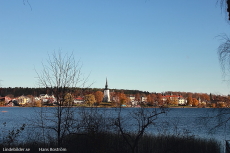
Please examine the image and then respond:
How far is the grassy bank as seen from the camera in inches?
328

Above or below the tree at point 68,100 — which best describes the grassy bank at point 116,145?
below

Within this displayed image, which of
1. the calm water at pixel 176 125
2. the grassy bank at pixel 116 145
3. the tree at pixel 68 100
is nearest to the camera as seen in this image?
the grassy bank at pixel 116 145

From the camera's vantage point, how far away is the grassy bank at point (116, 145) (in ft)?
27.3

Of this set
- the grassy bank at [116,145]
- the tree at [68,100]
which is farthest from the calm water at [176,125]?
the tree at [68,100]

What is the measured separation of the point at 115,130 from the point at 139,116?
2.38m

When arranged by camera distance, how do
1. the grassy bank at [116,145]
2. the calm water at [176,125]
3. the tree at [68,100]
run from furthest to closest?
the calm water at [176,125], the tree at [68,100], the grassy bank at [116,145]

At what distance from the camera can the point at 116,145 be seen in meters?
10.4

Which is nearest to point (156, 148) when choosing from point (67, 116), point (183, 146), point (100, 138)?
point (183, 146)

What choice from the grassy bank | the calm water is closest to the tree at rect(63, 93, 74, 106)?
the calm water

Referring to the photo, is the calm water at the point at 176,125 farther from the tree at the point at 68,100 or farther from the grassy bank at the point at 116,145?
the tree at the point at 68,100

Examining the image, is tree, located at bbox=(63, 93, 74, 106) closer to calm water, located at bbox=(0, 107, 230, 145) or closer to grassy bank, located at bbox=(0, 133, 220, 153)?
calm water, located at bbox=(0, 107, 230, 145)

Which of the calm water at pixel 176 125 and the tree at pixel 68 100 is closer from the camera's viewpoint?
the tree at pixel 68 100

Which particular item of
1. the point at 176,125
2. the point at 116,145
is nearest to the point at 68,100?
the point at 116,145

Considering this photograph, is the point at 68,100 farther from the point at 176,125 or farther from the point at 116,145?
the point at 176,125
